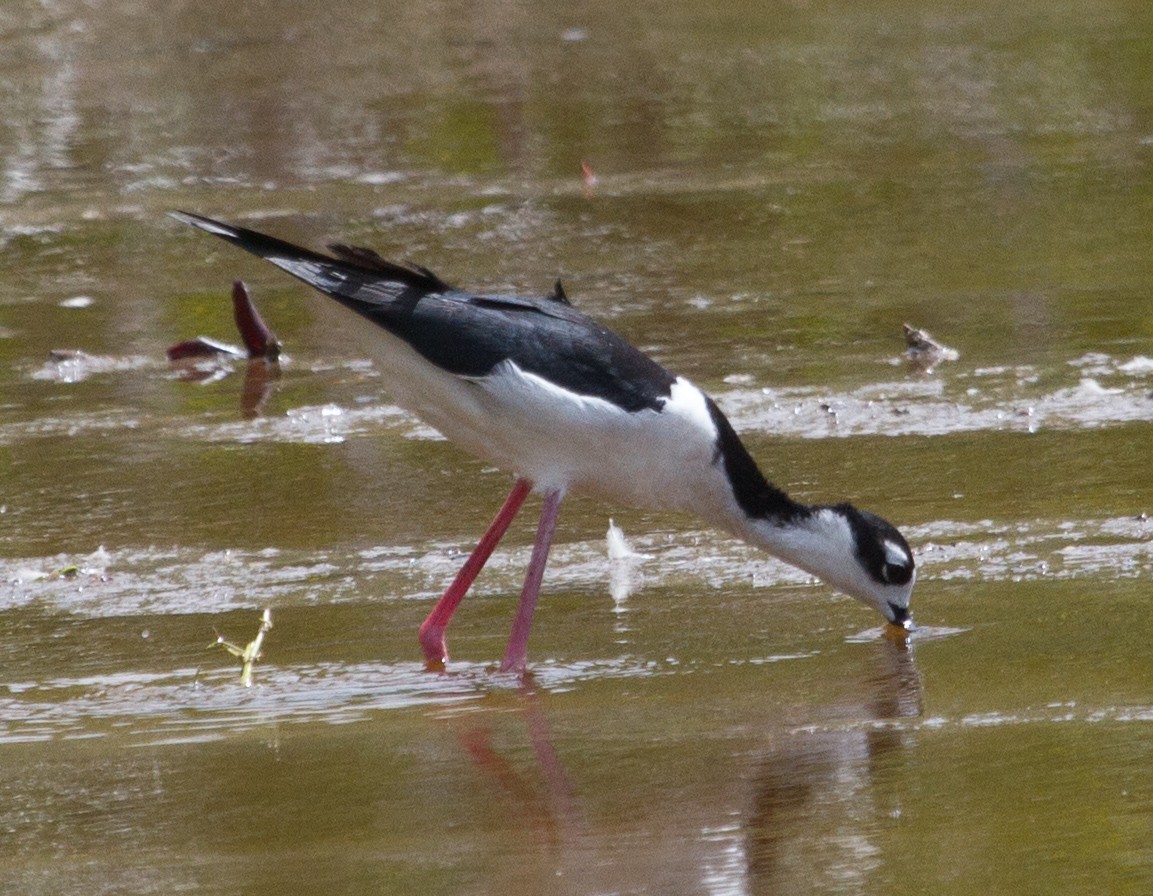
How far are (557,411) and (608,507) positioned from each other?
1.38 m

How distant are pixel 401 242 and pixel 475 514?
423cm


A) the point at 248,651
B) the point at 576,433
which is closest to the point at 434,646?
the point at 248,651

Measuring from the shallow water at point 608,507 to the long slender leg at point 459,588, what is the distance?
9 cm

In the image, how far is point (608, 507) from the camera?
7566 mm

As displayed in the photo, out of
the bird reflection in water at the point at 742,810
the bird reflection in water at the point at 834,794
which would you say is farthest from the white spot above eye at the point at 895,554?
the bird reflection in water at the point at 742,810

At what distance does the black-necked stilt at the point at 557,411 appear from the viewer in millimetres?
6230

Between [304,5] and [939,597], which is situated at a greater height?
[304,5]

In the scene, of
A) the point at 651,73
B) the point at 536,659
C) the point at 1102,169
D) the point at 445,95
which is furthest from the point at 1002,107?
the point at 536,659

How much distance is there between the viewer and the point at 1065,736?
15.6ft

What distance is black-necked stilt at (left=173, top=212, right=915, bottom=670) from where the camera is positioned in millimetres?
6230

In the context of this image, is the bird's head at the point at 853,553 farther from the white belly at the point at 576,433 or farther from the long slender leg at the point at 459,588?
the long slender leg at the point at 459,588

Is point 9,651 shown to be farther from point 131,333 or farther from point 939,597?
point 131,333

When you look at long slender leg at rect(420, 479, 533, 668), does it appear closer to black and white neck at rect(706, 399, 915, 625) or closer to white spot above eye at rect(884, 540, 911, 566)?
black and white neck at rect(706, 399, 915, 625)

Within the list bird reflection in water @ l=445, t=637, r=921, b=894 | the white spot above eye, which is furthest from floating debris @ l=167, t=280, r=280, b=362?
bird reflection in water @ l=445, t=637, r=921, b=894
